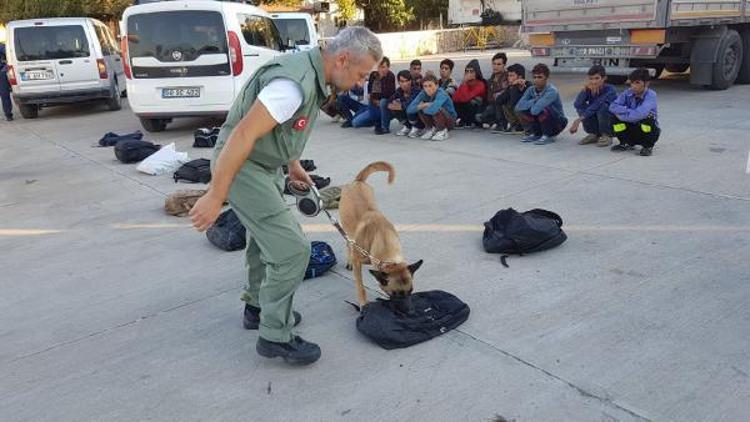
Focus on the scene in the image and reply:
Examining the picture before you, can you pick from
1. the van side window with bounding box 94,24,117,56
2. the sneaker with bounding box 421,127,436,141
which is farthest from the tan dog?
the van side window with bounding box 94,24,117,56

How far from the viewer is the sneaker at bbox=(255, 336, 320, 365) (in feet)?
9.75

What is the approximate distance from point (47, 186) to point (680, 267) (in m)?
6.79

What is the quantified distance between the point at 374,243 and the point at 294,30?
11.4m

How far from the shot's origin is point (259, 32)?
998cm

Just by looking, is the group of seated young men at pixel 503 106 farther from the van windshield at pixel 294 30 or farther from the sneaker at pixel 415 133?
the van windshield at pixel 294 30

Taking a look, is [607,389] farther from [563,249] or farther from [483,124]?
[483,124]

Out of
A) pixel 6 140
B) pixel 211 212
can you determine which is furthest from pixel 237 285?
pixel 6 140

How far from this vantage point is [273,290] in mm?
2871

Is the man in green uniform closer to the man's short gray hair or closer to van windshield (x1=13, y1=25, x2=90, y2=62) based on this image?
the man's short gray hair

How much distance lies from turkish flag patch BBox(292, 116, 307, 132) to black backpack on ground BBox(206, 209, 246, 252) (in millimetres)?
2162

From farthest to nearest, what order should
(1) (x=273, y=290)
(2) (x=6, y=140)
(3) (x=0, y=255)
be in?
1. (2) (x=6, y=140)
2. (3) (x=0, y=255)
3. (1) (x=273, y=290)

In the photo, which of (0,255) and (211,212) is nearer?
(211,212)

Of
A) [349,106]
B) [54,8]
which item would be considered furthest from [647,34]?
[54,8]

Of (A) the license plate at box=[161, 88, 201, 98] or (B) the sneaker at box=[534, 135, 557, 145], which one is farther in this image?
(A) the license plate at box=[161, 88, 201, 98]
